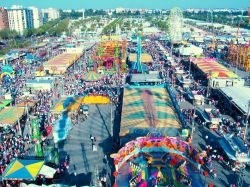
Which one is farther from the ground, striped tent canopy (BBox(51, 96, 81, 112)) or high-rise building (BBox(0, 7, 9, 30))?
high-rise building (BBox(0, 7, 9, 30))

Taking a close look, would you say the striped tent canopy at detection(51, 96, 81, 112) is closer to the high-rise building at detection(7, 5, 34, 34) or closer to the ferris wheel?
the ferris wheel

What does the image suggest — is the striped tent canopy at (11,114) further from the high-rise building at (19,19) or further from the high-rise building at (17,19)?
the high-rise building at (17,19)

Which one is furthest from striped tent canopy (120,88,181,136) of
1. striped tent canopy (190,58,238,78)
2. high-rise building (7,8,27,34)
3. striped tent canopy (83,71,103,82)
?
high-rise building (7,8,27,34)

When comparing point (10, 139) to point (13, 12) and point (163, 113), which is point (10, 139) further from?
point (13, 12)

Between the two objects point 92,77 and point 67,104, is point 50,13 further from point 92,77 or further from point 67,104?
point 67,104

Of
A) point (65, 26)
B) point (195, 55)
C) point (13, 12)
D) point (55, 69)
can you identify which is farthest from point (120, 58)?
point (13, 12)

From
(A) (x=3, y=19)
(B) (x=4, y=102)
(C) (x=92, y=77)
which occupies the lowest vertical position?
(B) (x=4, y=102)

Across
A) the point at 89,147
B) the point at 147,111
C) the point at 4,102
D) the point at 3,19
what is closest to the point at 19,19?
the point at 3,19
